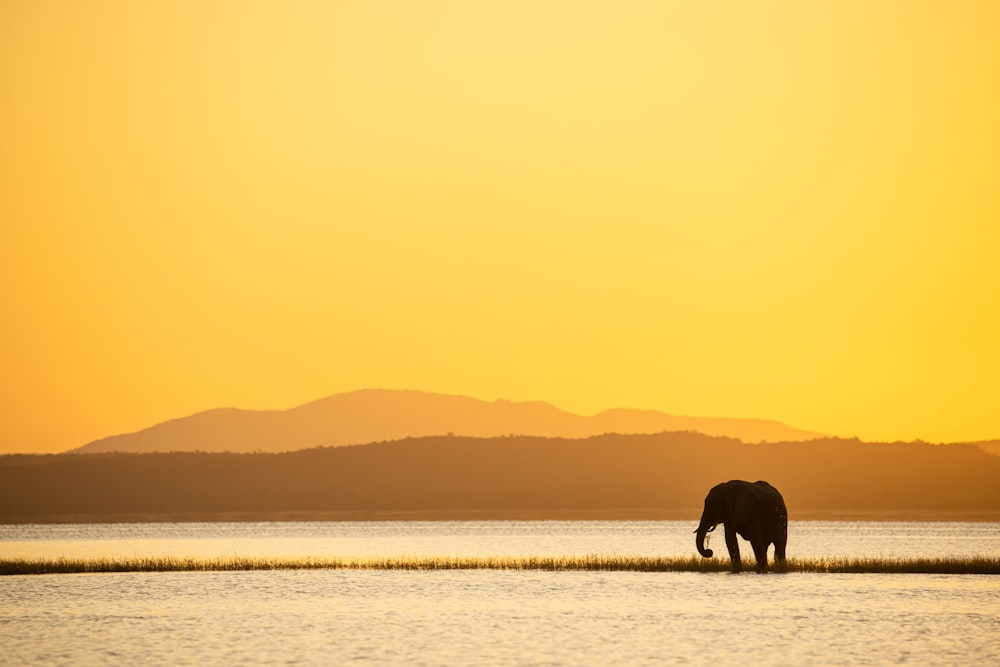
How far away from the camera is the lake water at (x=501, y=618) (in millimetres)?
31641

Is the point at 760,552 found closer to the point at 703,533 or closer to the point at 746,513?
the point at 703,533

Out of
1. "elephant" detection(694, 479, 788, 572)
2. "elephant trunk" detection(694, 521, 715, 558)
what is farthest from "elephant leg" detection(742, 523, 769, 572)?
"elephant trunk" detection(694, 521, 715, 558)

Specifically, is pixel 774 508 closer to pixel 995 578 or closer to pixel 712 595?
pixel 712 595

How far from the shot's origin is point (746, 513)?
165 ft

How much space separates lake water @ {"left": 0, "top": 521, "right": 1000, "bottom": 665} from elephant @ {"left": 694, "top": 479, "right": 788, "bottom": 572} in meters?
1.92

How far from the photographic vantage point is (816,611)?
41.4 metres

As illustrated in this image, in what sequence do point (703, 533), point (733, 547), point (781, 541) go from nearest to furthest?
point (703, 533) < point (733, 547) < point (781, 541)

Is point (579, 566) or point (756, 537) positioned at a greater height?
point (756, 537)

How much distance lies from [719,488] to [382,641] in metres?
20.9

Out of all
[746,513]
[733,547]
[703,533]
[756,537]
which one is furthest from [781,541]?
[746,513]

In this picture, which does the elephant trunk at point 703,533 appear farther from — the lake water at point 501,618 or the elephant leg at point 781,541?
the elephant leg at point 781,541

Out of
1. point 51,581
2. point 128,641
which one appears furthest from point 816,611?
point 51,581

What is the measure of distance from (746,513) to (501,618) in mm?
13727

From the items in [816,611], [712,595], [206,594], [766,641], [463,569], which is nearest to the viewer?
[766,641]
